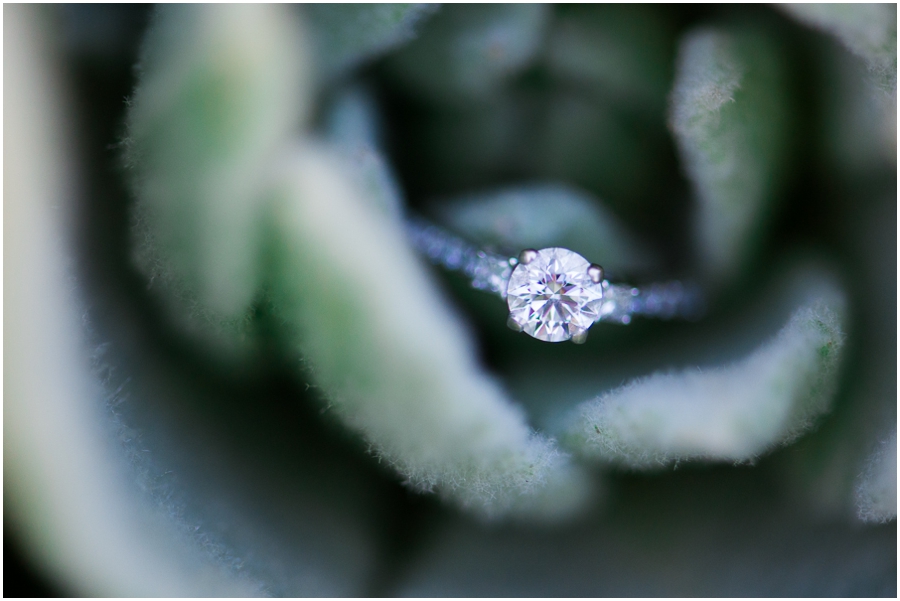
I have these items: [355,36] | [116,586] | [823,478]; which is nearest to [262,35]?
[355,36]

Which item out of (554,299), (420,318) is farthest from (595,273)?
(420,318)

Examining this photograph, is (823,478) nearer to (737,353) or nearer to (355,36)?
(737,353)

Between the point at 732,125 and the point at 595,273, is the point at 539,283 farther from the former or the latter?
the point at 732,125

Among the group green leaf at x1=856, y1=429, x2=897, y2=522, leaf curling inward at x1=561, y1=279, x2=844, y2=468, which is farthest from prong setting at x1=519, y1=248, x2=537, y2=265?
green leaf at x1=856, y1=429, x2=897, y2=522

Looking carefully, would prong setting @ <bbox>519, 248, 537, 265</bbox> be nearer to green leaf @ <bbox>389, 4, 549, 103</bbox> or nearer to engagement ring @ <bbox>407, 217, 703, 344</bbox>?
engagement ring @ <bbox>407, 217, 703, 344</bbox>

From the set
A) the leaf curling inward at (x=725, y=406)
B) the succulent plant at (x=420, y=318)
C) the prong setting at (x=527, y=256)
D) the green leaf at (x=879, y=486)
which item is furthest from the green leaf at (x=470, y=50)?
the green leaf at (x=879, y=486)

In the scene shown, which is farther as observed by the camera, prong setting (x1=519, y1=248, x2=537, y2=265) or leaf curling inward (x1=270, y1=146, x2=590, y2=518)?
prong setting (x1=519, y1=248, x2=537, y2=265)
